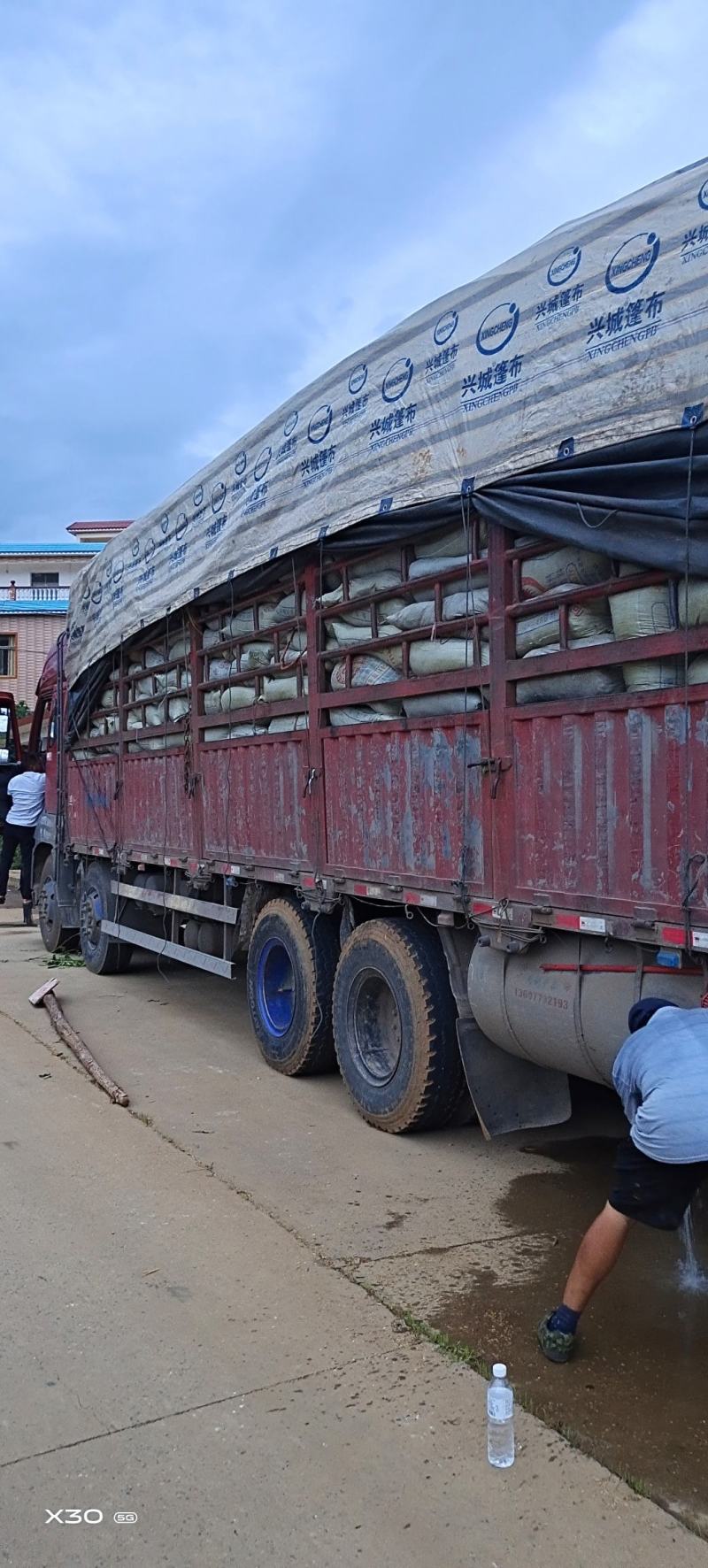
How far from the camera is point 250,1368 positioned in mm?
3443

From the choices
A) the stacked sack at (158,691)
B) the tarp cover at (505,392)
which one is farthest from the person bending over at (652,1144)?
the stacked sack at (158,691)

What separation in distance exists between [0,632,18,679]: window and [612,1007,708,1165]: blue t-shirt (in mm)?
33821

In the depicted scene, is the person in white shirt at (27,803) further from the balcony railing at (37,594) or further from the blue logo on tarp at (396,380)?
the balcony railing at (37,594)

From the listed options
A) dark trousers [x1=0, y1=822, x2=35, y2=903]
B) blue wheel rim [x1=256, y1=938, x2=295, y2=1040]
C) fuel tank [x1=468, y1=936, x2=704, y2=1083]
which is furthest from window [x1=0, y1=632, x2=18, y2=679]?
fuel tank [x1=468, y1=936, x2=704, y2=1083]

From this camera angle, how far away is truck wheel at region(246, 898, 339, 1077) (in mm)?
6484

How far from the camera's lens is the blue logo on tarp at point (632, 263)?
4008 mm

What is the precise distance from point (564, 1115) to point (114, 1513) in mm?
2941

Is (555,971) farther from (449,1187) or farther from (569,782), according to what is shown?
(449,1187)

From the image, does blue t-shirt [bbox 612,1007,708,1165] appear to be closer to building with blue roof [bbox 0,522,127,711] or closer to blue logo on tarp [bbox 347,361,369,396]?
blue logo on tarp [bbox 347,361,369,396]

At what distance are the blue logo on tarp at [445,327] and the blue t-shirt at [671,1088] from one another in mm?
3201

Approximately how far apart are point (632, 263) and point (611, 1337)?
3.58m

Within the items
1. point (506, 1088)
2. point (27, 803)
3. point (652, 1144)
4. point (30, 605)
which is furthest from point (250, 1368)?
point (30, 605)

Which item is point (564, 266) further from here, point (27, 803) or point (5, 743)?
point (5, 743)

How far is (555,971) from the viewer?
182 inches
